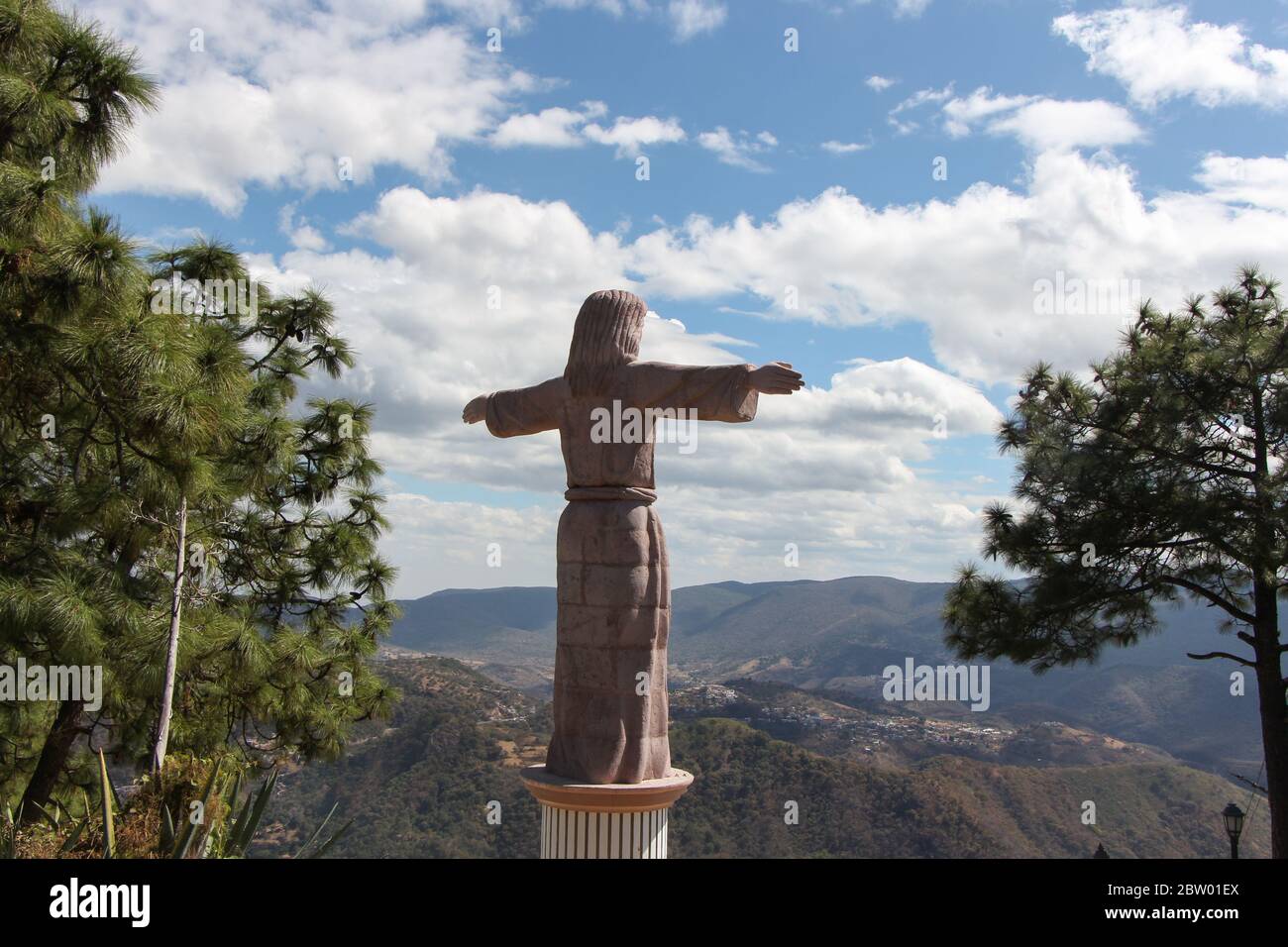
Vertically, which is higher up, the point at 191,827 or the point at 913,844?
the point at 191,827

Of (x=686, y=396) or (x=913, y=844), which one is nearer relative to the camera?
(x=686, y=396)

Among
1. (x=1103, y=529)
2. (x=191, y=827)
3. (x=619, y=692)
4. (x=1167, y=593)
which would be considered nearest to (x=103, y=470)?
(x=191, y=827)

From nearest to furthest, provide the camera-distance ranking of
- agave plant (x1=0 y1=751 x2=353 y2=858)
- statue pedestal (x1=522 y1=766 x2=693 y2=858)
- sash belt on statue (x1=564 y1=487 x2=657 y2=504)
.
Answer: agave plant (x1=0 y1=751 x2=353 y2=858), statue pedestal (x1=522 y1=766 x2=693 y2=858), sash belt on statue (x1=564 y1=487 x2=657 y2=504)

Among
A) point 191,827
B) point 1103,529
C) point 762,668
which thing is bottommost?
point 762,668

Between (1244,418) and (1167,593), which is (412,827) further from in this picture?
(1244,418)

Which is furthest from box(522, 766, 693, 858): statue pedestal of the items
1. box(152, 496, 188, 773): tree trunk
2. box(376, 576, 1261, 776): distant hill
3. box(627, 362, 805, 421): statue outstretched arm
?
box(376, 576, 1261, 776): distant hill

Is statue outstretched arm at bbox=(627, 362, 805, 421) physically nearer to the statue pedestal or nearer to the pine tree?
the statue pedestal
